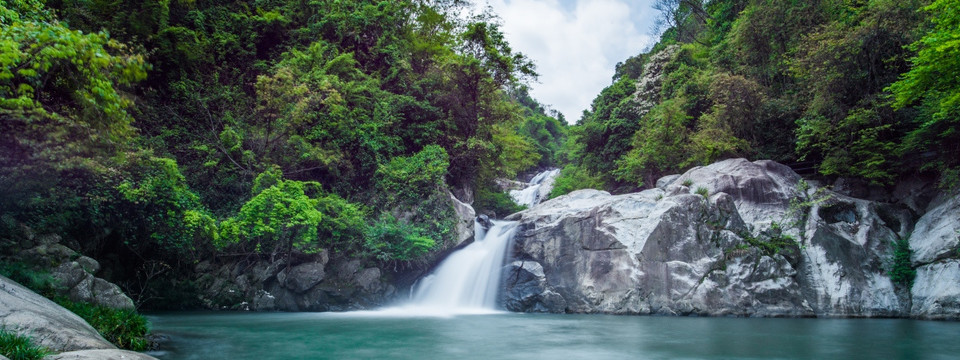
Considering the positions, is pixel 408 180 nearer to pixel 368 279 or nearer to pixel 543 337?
pixel 368 279

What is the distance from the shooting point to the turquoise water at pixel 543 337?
793cm

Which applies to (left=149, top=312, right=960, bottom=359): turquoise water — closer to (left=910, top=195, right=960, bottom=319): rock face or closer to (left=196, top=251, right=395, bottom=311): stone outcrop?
(left=910, top=195, right=960, bottom=319): rock face

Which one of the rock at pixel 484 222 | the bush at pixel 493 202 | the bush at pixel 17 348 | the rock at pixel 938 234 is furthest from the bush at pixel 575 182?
the bush at pixel 17 348

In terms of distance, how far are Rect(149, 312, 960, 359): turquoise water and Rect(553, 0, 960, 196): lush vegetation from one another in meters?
5.50

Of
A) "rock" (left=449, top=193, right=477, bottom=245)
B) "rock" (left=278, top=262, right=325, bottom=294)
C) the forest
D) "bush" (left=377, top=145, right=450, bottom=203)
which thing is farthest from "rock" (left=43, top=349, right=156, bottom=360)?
"rock" (left=449, top=193, right=477, bottom=245)

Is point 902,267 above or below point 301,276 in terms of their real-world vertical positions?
above

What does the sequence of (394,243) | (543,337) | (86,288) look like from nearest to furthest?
(86,288), (543,337), (394,243)

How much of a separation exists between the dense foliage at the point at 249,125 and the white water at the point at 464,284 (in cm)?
120

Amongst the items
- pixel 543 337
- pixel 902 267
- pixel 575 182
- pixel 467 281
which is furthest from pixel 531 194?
pixel 543 337

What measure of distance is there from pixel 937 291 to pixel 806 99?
7.46 metres

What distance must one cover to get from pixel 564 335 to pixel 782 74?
15.8 metres

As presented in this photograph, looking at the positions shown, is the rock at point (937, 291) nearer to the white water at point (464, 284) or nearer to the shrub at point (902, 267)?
the shrub at point (902, 267)

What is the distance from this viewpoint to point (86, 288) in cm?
888

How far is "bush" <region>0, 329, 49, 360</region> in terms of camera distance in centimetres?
419
